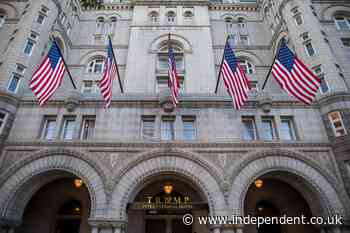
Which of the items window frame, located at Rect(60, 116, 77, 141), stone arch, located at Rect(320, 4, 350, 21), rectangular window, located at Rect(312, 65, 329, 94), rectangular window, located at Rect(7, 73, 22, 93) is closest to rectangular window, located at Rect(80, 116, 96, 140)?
window frame, located at Rect(60, 116, 77, 141)

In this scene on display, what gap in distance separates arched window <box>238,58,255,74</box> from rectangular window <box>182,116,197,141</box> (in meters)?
14.7

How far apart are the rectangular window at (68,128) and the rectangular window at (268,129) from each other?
46.4 ft

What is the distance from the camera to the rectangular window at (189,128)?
1598 cm

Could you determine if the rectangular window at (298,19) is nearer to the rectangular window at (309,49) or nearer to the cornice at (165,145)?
the rectangular window at (309,49)

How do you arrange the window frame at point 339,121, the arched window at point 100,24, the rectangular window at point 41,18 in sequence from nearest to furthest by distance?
1. the window frame at point 339,121
2. the rectangular window at point 41,18
3. the arched window at point 100,24

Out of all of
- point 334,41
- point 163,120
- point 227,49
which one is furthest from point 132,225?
point 334,41

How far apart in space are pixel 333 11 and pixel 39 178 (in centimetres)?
3376

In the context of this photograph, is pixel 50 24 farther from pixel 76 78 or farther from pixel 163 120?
pixel 163 120

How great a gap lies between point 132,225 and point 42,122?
10.3m

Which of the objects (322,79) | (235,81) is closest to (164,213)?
(235,81)

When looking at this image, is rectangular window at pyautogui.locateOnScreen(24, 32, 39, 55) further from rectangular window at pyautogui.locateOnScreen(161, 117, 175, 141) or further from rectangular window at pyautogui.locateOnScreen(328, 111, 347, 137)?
rectangular window at pyautogui.locateOnScreen(328, 111, 347, 137)

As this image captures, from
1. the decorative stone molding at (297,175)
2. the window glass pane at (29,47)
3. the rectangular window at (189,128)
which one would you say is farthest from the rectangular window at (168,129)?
the window glass pane at (29,47)

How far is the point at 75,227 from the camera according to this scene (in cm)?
1741

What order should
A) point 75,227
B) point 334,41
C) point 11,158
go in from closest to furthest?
point 11,158 → point 75,227 → point 334,41
